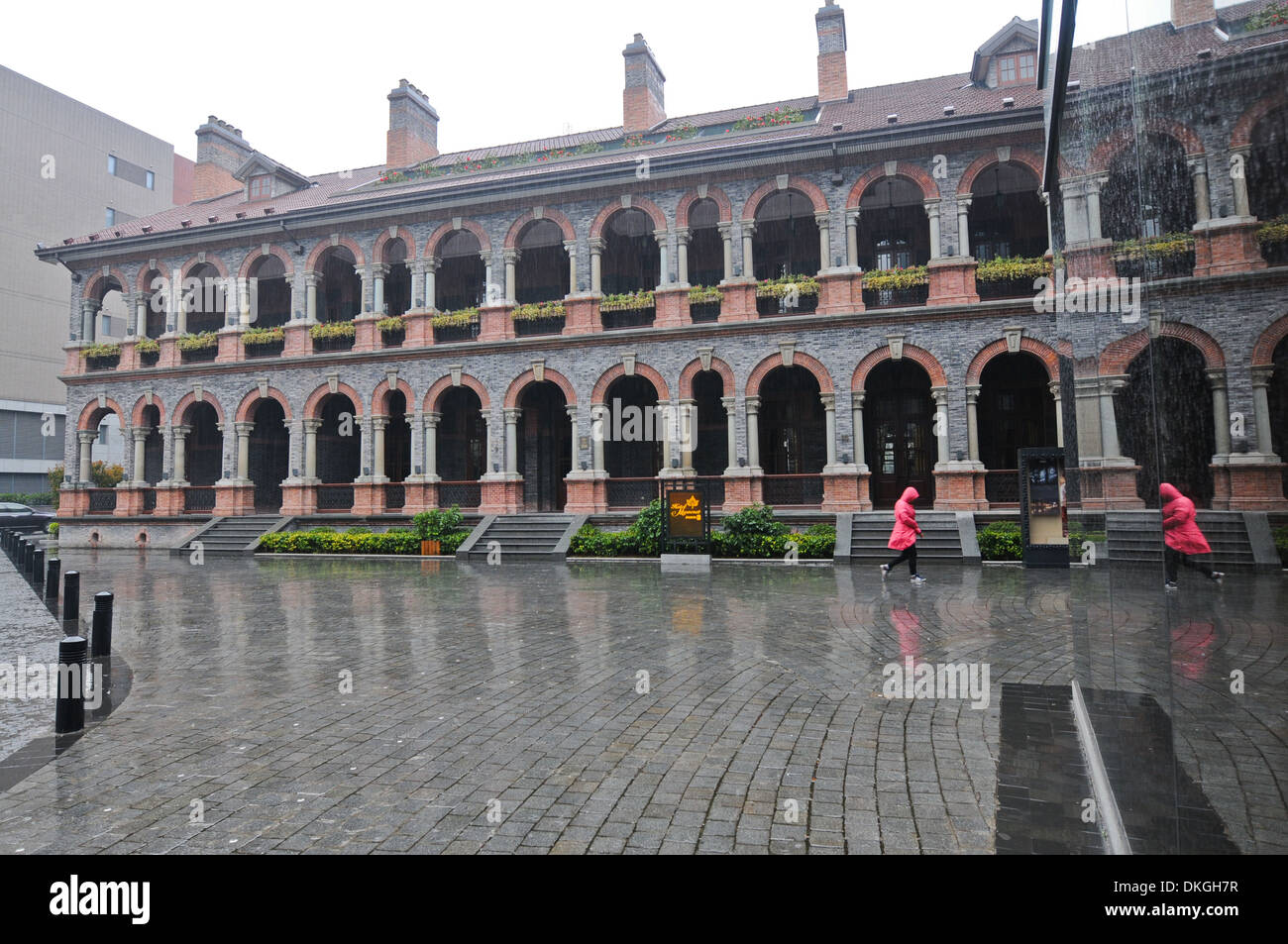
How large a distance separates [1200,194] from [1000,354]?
19153 millimetres

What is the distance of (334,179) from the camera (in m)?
31.5

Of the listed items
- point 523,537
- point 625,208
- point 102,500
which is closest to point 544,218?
point 625,208

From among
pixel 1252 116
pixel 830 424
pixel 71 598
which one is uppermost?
Answer: pixel 830 424

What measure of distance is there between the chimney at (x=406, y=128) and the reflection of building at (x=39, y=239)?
25798 mm

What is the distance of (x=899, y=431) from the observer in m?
21.1

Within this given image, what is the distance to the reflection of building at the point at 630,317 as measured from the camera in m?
19.4

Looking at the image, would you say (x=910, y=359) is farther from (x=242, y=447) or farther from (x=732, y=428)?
(x=242, y=447)

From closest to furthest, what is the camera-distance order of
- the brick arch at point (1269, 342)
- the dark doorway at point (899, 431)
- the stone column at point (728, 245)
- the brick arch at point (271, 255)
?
the brick arch at point (1269, 342) → the dark doorway at point (899, 431) → the stone column at point (728, 245) → the brick arch at point (271, 255)

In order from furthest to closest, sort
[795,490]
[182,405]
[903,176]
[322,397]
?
1. [182,405]
2. [322,397]
3. [795,490]
4. [903,176]

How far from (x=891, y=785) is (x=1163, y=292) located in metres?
2.86

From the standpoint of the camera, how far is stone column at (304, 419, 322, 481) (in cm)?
2444

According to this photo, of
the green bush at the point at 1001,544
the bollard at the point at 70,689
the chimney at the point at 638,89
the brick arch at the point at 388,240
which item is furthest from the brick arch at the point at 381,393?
the bollard at the point at 70,689

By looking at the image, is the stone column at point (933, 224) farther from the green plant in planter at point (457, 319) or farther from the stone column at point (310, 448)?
the stone column at point (310, 448)

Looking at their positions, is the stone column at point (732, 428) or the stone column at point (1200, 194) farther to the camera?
the stone column at point (732, 428)
